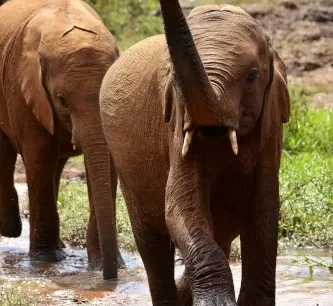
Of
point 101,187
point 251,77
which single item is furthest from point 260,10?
point 251,77

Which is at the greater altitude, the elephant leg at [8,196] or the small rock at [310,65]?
the elephant leg at [8,196]

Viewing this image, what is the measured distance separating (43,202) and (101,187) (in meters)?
1.16

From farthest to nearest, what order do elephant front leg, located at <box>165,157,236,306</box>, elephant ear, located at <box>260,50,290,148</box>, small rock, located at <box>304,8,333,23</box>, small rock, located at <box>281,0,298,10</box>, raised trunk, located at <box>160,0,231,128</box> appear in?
1. small rock, located at <box>281,0,298,10</box>
2. small rock, located at <box>304,8,333,23</box>
3. elephant ear, located at <box>260,50,290,148</box>
4. elephant front leg, located at <box>165,157,236,306</box>
5. raised trunk, located at <box>160,0,231,128</box>

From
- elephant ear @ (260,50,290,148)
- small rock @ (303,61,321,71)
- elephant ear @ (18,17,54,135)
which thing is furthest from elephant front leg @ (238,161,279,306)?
small rock @ (303,61,321,71)

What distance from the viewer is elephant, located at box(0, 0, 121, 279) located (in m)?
9.00

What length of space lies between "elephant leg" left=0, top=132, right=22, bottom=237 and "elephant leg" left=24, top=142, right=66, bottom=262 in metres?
0.78

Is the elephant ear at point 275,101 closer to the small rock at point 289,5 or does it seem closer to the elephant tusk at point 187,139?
the elephant tusk at point 187,139

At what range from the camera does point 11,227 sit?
10.7 m

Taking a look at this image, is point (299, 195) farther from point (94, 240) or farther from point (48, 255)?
point (48, 255)

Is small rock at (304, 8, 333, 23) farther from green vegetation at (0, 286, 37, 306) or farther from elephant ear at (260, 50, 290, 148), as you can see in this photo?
elephant ear at (260, 50, 290, 148)

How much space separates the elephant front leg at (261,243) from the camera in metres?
5.99

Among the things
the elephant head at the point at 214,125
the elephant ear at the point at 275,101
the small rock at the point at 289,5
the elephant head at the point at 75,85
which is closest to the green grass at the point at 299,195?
the elephant head at the point at 75,85

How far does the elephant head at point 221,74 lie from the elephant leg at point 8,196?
15.9ft

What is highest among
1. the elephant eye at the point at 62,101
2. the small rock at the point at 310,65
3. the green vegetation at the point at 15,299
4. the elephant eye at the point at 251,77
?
the elephant eye at the point at 251,77
